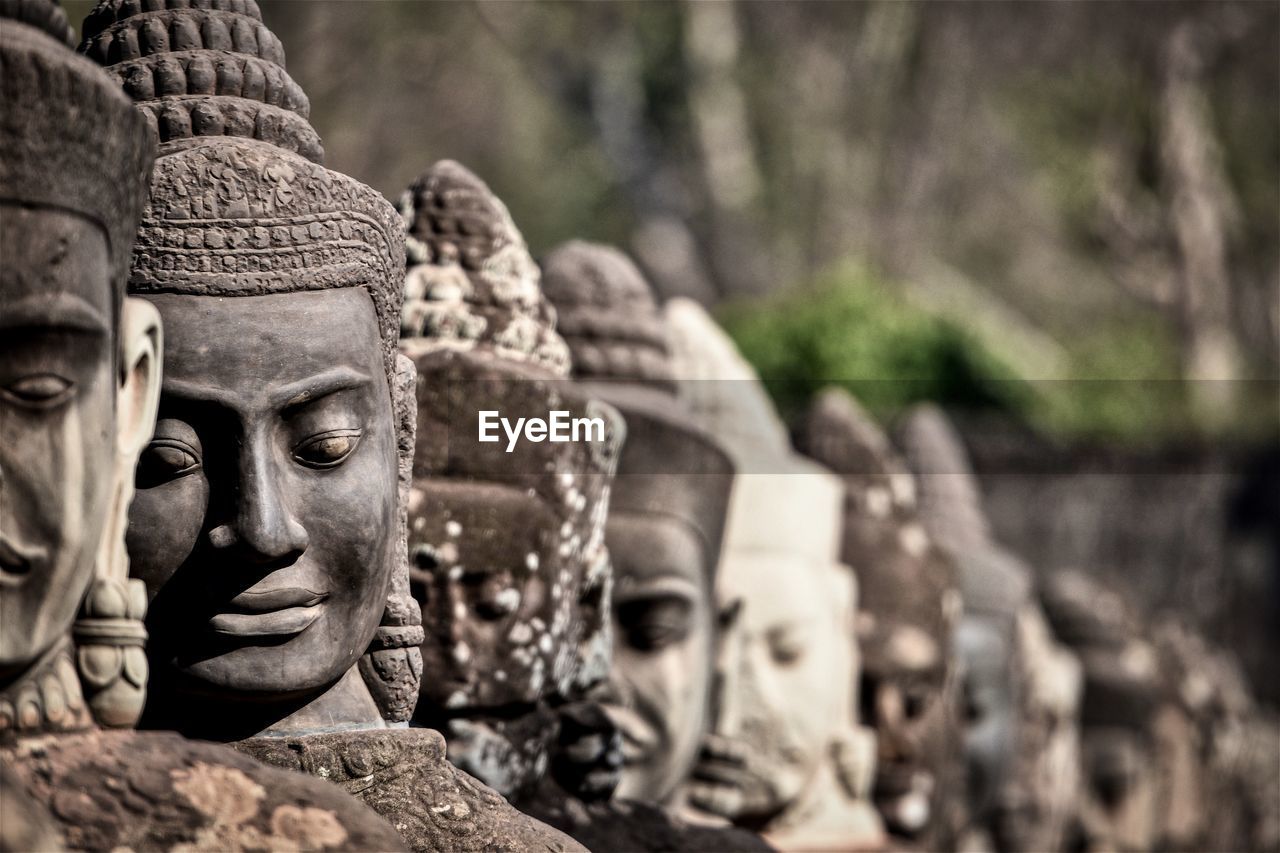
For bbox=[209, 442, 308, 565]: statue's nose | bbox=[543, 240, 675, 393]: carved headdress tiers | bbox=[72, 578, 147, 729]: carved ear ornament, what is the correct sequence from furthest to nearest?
bbox=[543, 240, 675, 393]: carved headdress tiers, bbox=[209, 442, 308, 565]: statue's nose, bbox=[72, 578, 147, 729]: carved ear ornament

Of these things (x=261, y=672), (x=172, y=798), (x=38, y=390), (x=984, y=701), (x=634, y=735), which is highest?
(x=38, y=390)

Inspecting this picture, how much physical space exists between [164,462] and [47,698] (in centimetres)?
69

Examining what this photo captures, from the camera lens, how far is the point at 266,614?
→ 11.2ft

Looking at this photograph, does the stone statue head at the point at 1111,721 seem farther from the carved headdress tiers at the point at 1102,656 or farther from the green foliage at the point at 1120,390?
the green foliage at the point at 1120,390

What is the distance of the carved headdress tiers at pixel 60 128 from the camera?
2607 mm

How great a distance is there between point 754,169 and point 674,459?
18.8 m

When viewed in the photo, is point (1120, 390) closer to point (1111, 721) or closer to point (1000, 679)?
point (1111, 721)

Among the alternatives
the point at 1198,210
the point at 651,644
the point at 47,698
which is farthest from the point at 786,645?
the point at 1198,210

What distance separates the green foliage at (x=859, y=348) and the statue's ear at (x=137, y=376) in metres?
11.6

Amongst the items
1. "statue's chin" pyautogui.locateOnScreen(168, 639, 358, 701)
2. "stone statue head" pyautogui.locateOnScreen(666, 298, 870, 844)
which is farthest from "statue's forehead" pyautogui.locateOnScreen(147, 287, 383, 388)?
"stone statue head" pyautogui.locateOnScreen(666, 298, 870, 844)

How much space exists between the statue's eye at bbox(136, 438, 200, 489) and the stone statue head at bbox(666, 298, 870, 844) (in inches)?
123

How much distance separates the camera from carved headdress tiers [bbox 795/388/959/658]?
7.71 m

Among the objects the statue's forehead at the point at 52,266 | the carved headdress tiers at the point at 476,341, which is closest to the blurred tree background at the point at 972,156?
the carved headdress tiers at the point at 476,341

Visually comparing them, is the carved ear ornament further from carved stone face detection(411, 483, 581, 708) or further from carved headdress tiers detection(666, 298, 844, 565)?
carved headdress tiers detection(666, 298, 844, 565)
